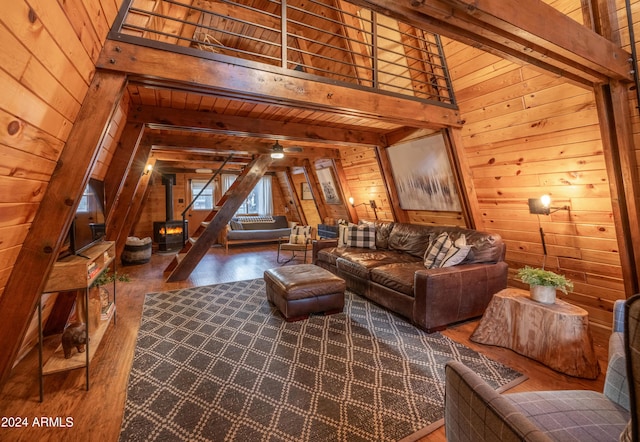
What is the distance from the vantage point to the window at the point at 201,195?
822 cm

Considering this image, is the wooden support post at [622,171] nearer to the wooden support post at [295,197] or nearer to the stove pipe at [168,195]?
the wooden support post at [295,197]

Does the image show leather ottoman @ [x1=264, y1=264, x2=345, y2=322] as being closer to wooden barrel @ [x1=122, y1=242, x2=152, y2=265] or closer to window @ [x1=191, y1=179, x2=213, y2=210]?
wooden barrel @ [x1=122, y1=242, x2=152, y2=265]

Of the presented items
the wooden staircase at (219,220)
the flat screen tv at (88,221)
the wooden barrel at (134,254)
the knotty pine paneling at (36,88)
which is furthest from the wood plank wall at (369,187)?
the wooden barrel at (134,254)

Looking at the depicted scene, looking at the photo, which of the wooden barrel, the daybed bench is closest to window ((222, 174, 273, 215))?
Answer: the daybed bench

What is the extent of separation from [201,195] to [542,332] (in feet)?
27.1

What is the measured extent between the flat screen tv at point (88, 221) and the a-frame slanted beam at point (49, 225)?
0.46m

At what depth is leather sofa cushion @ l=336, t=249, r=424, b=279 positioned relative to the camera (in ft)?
11.6

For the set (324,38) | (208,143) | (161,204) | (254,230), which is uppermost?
(324,38)

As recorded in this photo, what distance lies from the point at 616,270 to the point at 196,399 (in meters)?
3.45

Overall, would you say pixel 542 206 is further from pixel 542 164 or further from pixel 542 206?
pixel 542 164

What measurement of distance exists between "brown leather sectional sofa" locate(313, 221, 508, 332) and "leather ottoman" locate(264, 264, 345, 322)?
1.75 feet

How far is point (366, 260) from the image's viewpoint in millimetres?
3760

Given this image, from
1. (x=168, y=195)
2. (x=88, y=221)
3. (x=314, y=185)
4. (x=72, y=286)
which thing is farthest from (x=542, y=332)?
(x=168, y=195)

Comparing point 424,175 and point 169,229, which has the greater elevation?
point 424,175
